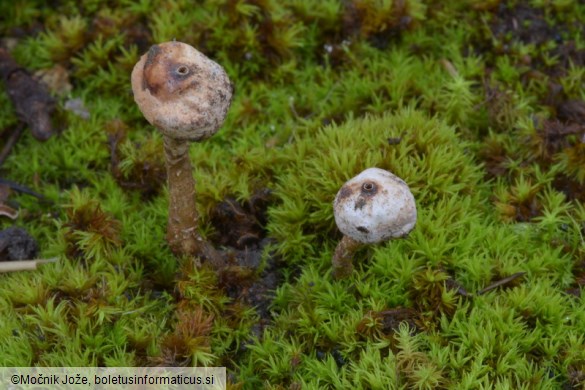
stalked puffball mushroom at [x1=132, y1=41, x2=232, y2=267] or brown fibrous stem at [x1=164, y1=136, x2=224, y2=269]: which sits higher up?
stalked puffball mushroom at [x1=132, y1=41, x2=232, y2=267]

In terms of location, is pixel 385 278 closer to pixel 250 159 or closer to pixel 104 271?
pixel 250 159

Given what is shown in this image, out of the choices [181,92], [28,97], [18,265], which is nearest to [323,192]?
[181,92]

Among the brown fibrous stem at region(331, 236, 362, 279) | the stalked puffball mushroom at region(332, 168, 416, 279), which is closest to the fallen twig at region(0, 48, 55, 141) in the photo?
the brown fibrous stem at region(331, 236, 362, 279)

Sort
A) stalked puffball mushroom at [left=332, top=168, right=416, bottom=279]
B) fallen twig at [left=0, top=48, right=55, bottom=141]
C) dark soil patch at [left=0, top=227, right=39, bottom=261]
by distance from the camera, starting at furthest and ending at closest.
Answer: fallen twig at [left=0, top=48, right=55, bottom=141]
dark soil patch at [left=0, top=227, right=39, bottom=261]
stalked puffball mushroom at [left=332, top=168, right=416, bottom=279]

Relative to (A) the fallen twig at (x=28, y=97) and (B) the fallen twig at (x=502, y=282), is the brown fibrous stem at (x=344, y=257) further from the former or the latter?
(A) the fallen twig at (x=28, y=97)

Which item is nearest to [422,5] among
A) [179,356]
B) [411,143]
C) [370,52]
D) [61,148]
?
[370,52]

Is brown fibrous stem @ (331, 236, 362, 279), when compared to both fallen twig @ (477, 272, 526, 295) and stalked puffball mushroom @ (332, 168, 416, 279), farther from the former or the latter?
fallen twig @ (477, 272, 526, 295)
